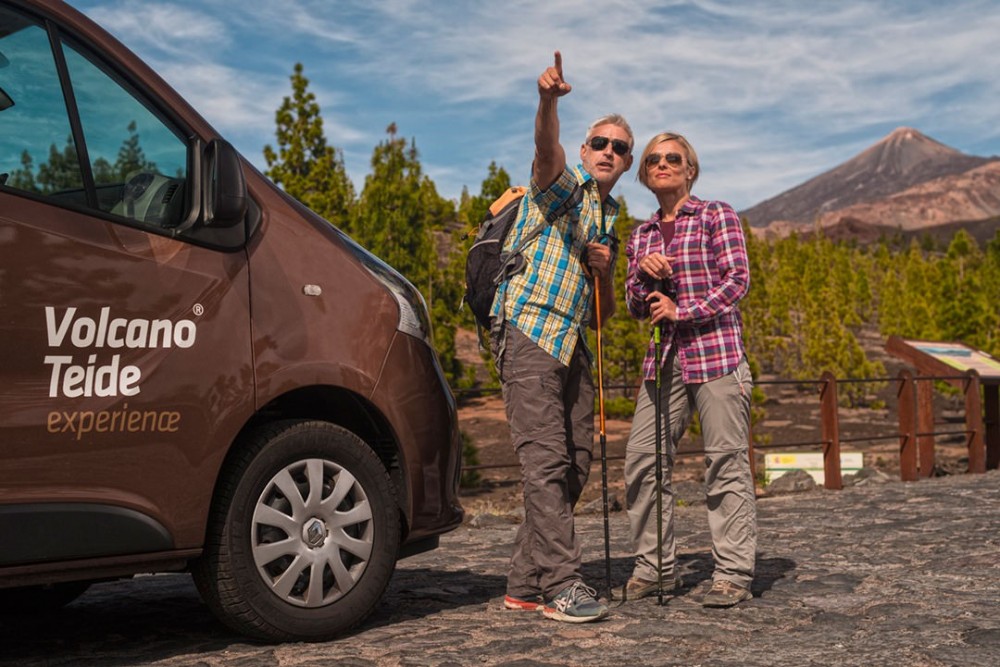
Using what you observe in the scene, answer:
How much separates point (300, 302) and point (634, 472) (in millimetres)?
1691

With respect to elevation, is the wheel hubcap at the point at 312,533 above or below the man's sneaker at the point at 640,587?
above

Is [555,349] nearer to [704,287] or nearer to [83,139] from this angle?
[704,287]

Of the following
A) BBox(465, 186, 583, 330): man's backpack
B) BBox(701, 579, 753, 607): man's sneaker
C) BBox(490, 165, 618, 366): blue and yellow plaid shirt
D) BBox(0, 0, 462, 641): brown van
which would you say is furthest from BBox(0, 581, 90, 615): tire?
BBox(701, 579, 753, 607): man's sneaker

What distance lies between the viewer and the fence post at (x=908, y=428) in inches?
511

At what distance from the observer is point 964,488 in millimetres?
11219

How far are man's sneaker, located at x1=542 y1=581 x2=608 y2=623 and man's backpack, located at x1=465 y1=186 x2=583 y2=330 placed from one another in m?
1.10

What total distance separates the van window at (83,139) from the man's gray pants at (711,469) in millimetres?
2170

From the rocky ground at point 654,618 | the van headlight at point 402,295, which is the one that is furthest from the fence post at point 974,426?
the van headlight at point 402,295

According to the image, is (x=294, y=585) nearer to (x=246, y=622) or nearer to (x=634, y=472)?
(x=246, y=622)

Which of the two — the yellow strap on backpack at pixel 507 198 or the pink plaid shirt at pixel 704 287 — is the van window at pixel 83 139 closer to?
the yellow strap on backpack at pixel 507 198

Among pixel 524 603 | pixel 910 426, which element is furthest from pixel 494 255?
pixel 910 426

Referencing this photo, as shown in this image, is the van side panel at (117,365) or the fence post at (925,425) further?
the fence post at (925,425)

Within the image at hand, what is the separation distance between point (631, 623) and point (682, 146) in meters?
1.98

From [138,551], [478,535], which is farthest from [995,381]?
[138,551]
